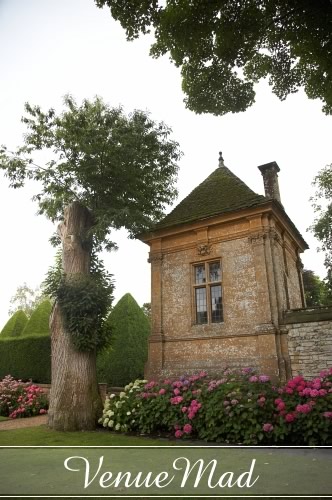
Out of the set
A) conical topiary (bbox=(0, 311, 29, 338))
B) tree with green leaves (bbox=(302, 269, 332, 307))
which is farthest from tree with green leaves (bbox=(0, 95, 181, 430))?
tree with green leaves (bbox=(302, 269, 332, 307))

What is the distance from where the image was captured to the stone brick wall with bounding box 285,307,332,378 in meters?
9.85

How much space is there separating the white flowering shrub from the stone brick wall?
464cm

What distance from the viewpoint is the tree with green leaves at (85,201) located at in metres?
10.7

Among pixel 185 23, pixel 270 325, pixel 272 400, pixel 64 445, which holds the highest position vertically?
pixel 185 23

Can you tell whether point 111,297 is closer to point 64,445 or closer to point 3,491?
point 64,445

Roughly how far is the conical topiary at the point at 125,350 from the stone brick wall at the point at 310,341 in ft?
27.8

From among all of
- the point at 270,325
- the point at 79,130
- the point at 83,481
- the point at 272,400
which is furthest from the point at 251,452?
the point at 79,130

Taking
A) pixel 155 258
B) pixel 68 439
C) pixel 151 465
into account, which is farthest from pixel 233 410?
pixel 155 258

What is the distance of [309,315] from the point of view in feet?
33.3

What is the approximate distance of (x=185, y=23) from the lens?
6367mm

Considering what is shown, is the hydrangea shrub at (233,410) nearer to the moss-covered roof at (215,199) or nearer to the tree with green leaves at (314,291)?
the moss-covered roof at (215,199)

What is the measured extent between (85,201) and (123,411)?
7.25m

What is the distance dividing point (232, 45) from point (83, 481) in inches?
312

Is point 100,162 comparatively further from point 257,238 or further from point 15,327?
point 15,327
